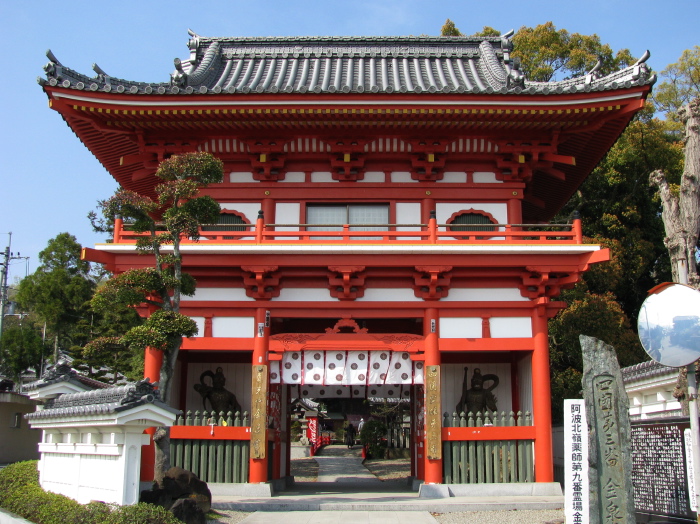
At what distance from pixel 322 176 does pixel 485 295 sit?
4763 millimetres

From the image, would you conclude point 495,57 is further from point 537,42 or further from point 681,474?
point 681,474

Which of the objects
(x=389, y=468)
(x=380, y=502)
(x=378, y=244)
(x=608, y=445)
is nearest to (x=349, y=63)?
(x=378, y=244)

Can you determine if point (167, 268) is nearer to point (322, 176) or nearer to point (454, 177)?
point (322, 176)

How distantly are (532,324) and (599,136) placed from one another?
16.1 ft

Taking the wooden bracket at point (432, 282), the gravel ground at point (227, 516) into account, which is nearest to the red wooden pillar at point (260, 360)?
the gravel ground at point (227, 516)

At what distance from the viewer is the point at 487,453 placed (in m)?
14.0

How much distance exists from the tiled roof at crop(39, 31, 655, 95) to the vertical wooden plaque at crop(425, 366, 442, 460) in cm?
699

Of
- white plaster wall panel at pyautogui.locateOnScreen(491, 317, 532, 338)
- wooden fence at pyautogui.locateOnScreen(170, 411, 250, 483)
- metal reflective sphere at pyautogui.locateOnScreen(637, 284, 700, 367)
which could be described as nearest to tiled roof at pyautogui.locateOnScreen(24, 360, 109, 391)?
wooden fence at pyautogui.locateOnScreen(170, 411, 250, 483)

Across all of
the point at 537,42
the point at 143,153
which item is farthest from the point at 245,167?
the point at 537,42

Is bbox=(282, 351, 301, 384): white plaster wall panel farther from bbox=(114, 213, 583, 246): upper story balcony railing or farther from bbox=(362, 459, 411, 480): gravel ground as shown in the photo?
bbox=(362, 459, 411, 480): gravel ground

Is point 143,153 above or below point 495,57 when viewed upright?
below

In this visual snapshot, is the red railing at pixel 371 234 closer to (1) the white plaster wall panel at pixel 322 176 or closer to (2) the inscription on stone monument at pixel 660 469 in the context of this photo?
(1) the white plaster wall panel at pixel 322 176

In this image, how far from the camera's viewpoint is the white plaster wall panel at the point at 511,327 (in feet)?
48.1

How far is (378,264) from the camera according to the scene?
14.2 m
